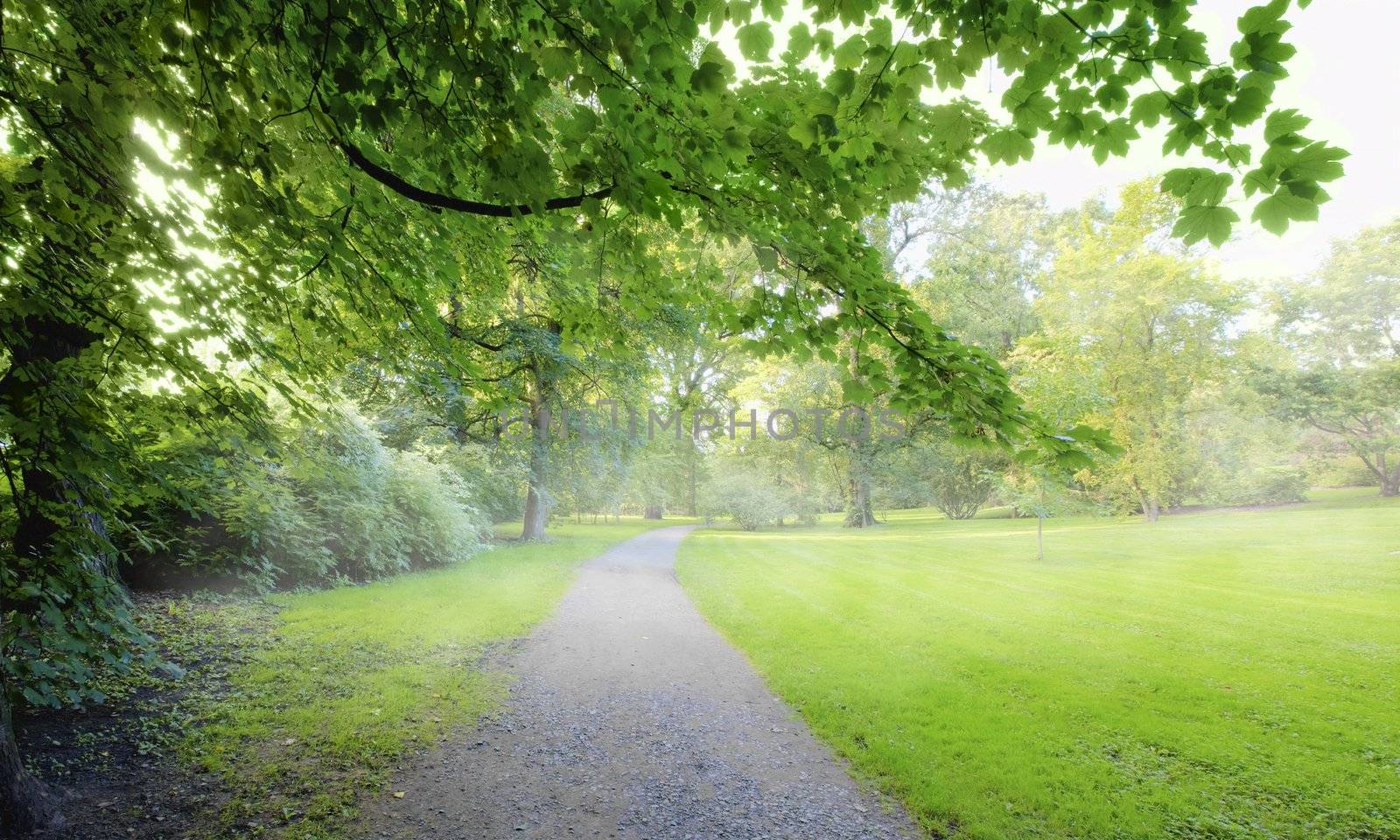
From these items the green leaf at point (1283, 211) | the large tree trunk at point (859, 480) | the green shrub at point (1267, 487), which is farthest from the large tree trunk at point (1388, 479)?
the green leaf at point (1283, 211)

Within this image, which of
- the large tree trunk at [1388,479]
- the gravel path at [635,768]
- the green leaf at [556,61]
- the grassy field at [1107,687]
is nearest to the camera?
the green leaf at [556,61]

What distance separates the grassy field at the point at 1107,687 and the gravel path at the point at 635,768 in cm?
45

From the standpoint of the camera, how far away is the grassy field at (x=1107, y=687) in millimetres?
3697

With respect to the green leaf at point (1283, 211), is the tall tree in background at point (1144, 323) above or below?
above

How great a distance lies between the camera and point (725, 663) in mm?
6809

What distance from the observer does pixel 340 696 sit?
5383 mm

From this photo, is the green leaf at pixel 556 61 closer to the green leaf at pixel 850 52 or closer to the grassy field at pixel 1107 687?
the green leaf at pixel 850 52

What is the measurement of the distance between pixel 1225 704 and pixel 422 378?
7870 millimetres

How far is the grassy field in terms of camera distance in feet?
12.1

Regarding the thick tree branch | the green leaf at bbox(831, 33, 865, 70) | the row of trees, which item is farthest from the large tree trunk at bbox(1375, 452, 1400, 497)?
the thick tree branch

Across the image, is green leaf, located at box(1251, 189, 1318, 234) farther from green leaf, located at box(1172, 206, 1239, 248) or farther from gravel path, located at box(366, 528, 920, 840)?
gravel path, located at box(366, 528, 920, 840)

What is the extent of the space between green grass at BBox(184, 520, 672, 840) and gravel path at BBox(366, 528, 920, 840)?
0.38 metres

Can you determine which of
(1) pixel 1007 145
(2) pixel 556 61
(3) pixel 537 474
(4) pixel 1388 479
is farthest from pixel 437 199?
(4) pixel 1388 479

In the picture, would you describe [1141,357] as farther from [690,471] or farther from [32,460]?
[690,471]
